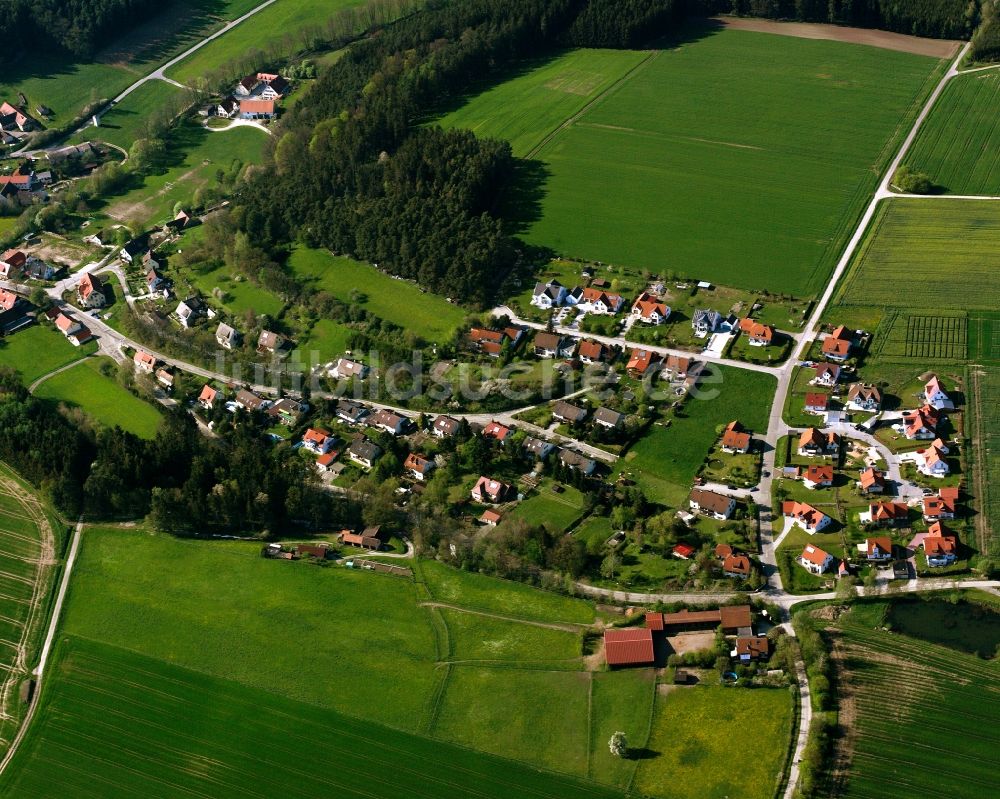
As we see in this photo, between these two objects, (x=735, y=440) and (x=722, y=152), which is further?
(x=722, y=152)

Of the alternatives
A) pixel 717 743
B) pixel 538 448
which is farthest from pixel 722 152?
pixel 717 743

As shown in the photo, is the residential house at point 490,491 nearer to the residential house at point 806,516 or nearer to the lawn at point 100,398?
the residential house at point 806,516

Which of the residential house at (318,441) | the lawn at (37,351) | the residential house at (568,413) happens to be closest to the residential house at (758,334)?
the residential house at (568,413)

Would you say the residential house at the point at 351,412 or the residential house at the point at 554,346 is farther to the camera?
the residential house at the point at 554,346

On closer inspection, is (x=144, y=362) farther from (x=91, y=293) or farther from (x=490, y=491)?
(x=490, y=491)

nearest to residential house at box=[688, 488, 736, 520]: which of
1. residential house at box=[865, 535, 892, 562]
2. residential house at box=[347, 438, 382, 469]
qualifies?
residential house at box=[865, 535, 892, 562]

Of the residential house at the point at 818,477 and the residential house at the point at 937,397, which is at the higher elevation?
the residential house at the point at 937,397
